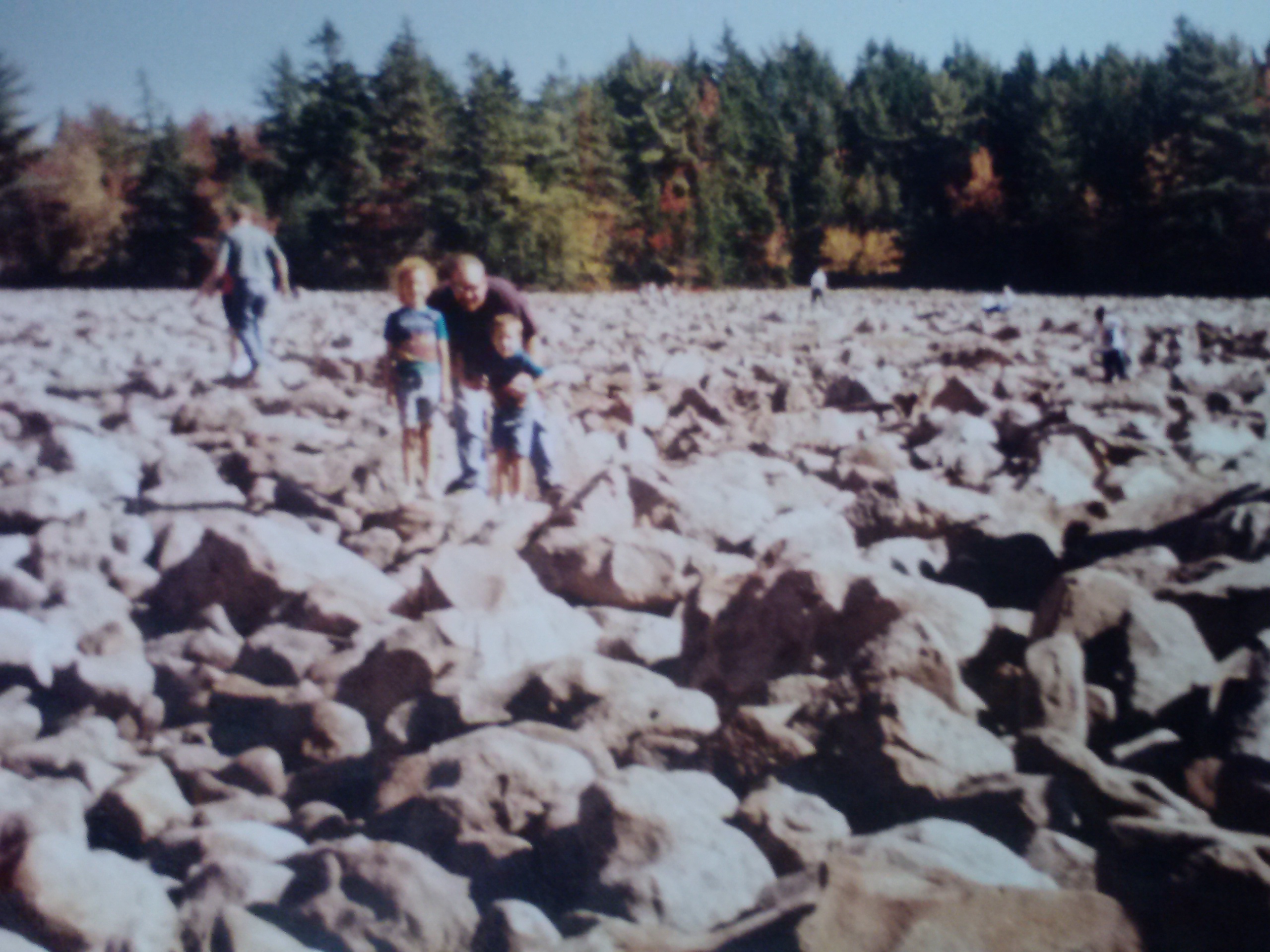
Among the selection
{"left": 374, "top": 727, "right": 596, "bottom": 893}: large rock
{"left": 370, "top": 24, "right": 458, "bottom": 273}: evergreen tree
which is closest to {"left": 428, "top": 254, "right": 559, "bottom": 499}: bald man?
{"left": 370, "top": 24, "right": 458, "bottom": 273}: evergreen tree

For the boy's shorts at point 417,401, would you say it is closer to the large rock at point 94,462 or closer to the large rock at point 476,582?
the large rock at point 94,462

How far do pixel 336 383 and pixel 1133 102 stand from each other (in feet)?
37.4

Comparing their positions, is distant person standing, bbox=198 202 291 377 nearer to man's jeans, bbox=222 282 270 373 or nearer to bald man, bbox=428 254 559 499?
man's jeans, bbox=222 282 270 373

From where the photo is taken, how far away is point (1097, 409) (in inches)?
287

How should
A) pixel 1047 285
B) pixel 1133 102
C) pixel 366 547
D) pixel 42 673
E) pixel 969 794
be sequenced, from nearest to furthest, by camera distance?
pixel 969 794
pixel 42 673
pixel 366 547
pixel 1133 102
pixel 1047 285

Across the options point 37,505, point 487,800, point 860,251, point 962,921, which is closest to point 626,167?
point 37,505

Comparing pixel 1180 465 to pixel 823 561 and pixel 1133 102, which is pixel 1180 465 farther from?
pixel 1133 102

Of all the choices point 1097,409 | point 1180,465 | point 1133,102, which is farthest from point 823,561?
point 1133,102

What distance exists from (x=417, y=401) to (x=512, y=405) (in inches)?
19.4

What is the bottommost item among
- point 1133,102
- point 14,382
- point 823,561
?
point 823,561

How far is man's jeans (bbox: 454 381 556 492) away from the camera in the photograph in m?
4.98

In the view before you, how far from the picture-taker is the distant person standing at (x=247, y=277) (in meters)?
7.34

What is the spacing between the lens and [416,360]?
15.6 feet

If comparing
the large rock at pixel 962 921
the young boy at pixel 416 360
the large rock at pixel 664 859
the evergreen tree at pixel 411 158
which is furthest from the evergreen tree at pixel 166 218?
the large rock at pixel 962 921
